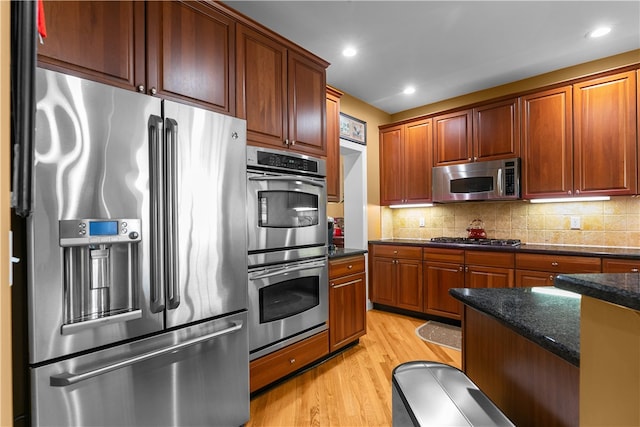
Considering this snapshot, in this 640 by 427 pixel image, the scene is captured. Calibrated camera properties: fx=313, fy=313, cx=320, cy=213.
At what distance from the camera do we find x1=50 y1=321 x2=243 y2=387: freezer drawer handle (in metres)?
1.15

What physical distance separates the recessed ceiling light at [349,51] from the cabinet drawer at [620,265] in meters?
2.78

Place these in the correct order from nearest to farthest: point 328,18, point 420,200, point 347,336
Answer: point 328,18 < point 347,336 < point 420,200

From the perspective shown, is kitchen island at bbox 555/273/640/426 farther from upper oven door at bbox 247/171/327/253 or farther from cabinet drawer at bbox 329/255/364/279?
cabinet drawer at bbox 329/255/364/279

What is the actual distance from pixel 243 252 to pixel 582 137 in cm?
325

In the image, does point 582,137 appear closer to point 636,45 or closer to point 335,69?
point 636,45

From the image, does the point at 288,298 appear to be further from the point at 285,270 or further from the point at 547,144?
the point at 547,144

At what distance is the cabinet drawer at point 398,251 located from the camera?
144 inches

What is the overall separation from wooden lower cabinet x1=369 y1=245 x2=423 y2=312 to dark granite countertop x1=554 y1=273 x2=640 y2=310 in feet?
9.84

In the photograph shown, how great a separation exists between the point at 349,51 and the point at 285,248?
197cm

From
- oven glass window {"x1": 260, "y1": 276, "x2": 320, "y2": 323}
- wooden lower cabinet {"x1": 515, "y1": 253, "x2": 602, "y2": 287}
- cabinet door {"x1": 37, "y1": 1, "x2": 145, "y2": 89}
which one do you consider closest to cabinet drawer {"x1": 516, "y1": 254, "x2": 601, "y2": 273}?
wooden lower cabinet {"x1": 515, "y1": 253, "x2": 602, "y2": 287}

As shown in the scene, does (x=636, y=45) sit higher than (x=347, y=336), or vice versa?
(x=636, y=45)

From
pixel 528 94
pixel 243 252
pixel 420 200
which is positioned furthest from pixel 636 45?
pixel 243 252

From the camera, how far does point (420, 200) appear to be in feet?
13.1

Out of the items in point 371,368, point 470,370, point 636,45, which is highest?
point 636,45
